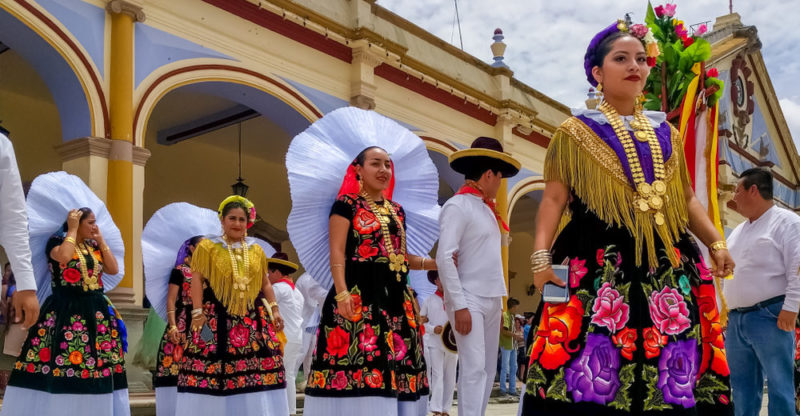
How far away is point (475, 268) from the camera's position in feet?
18.0

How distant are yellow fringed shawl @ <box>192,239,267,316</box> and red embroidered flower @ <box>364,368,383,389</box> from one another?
208cm

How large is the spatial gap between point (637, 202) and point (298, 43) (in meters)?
9.94

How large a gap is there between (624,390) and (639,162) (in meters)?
0.91

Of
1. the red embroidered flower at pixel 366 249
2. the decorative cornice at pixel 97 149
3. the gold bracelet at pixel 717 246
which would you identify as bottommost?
the gold bracelet at pixel 717 246

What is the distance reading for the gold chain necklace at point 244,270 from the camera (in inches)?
245

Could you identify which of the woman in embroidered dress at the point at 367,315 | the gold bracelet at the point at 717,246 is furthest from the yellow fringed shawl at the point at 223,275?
the gold bracelet at the point at 717,246

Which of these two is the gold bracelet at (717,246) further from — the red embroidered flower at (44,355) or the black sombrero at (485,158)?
the red embroidered flower at (44,355)

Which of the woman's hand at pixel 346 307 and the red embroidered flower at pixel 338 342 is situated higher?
the woman's hand at pixel 346 307

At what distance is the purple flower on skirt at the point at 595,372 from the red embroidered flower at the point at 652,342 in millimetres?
114

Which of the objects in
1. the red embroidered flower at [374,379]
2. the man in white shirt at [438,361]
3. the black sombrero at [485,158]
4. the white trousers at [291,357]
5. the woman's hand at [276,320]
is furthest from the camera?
the white trousers at [291,357]

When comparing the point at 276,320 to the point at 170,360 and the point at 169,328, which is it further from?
the point at 170,360

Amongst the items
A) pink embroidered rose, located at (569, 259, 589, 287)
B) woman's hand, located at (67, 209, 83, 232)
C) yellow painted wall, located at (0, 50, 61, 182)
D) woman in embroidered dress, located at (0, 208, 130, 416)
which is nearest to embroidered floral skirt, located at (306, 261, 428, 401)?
pink embroidered rose, located at (569, 259, 589, 287)

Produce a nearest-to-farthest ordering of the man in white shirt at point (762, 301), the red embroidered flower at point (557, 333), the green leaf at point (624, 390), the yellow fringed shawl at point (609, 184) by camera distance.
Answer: the green leaf at point (624, 390), the red embroidered flower at point (557, 333), the yellow fringed shawl at point (609, 184), the man in white shirt at point (762, 301)

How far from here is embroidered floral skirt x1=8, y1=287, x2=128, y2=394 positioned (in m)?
5.78
